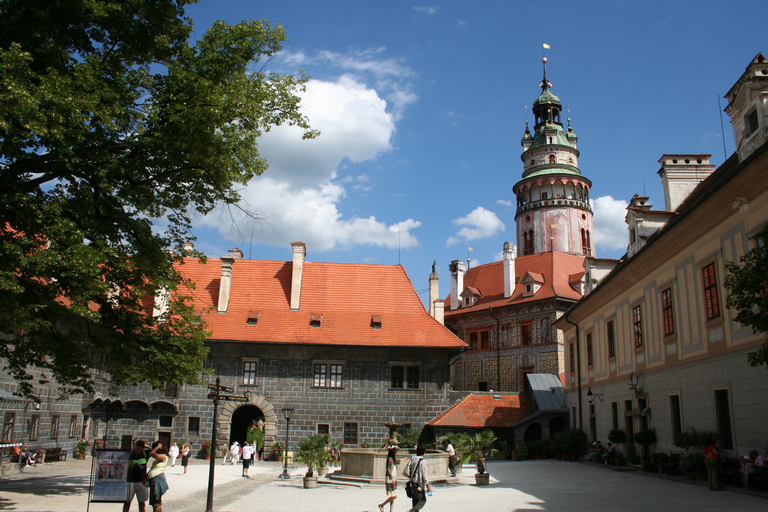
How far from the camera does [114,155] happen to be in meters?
12.6

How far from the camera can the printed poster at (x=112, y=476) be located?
406 inches

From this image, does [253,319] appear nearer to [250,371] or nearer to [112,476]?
[250,371]

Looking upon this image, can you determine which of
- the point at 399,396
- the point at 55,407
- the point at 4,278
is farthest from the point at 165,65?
the point at 399,396

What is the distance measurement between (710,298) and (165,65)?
13383mm

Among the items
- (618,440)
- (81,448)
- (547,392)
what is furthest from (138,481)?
(547,392)

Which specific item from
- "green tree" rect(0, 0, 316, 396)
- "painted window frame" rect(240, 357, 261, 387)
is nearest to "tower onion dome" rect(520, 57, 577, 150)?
"painted window frame" rect(240, 357, 261, 387)

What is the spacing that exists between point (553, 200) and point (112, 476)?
47.7 meters

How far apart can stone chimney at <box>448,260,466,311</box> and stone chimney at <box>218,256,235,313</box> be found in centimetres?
1942

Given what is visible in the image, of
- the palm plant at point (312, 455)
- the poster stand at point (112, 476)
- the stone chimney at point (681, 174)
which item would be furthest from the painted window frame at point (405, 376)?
the poster stand at point (112, 476)

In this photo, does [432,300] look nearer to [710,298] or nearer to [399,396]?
[399,396]

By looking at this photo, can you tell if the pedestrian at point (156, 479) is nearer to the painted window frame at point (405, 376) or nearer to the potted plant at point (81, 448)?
the potted plant at point (81, 448)

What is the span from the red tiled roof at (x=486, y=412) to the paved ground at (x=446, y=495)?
8.88 metres

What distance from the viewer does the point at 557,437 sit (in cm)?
2683

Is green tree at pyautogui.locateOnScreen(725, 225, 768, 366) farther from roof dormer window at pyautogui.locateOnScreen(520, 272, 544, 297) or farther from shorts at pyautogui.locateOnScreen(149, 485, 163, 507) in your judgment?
roof dormer window at pyautogui.locateOnScreen(520, 272, 544, 297)
